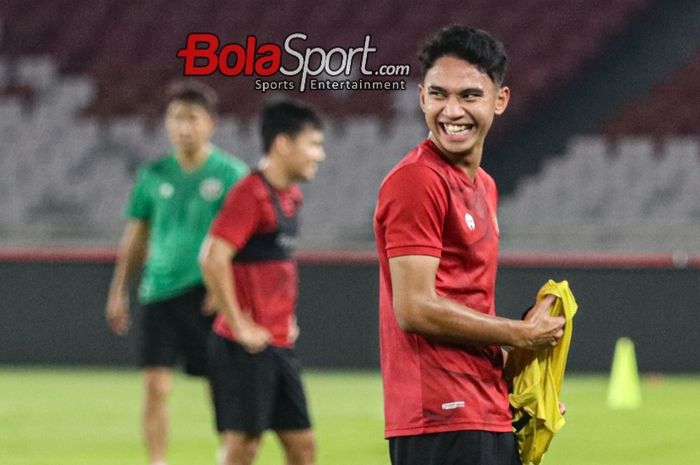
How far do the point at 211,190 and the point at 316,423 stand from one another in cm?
291

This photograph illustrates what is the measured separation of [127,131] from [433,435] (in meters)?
14.6

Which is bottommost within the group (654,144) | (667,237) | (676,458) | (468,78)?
(676,458)

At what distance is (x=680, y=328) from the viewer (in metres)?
14.8

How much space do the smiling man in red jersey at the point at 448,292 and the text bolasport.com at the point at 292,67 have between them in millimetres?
10175

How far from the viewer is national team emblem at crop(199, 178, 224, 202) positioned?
345 inches

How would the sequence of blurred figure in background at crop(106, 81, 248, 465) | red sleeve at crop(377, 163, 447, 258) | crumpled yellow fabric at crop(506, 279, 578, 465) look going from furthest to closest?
blurred figure in background at crop(106, 81, 248, 465) → crumpled yellow fabric at crop(506, 279, 578, 465) → red sleeve at crop(377, 163, 447, 258)

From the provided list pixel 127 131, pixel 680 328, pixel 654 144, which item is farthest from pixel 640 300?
pixel 127 131

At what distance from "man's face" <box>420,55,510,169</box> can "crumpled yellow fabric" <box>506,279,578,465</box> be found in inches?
19.5

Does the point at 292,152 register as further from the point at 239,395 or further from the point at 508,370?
the point at 508,370

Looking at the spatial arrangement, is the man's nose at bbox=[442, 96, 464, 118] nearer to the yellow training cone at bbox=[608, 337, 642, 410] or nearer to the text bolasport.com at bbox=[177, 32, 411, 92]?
the yellow training cone at bbox=[608, 337, 642, 410]

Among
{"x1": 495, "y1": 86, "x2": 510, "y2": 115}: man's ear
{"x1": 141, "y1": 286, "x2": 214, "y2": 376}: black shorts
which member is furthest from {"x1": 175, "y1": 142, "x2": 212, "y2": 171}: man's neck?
{"x1": 495, "y1": 86, "x2": 510, "y2": 115}: man's ear

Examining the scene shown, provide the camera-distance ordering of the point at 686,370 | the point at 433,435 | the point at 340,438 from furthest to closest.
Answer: the point at 686,370
the point at 340,438
the point at 433,435

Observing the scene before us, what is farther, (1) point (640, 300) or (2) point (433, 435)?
(1) point (640, 300)

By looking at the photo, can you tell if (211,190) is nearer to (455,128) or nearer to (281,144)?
(281,144)
